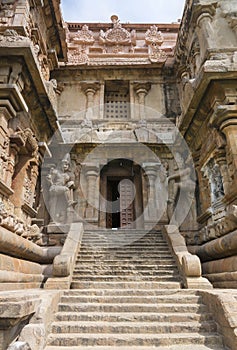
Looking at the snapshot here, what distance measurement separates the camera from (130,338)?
3523mm

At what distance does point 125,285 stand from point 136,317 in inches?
58.0

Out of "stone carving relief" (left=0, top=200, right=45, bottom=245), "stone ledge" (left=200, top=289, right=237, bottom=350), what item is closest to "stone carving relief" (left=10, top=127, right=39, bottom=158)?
"stone carving relief" (left=0, top=200, right=45, bottom=245)

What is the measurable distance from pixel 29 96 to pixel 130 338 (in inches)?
296

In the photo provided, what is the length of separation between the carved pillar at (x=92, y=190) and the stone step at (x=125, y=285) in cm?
473

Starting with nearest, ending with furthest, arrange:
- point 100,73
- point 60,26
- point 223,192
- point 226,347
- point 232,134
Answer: point 226,347
point 232,134
point 223,192
point 60,26
point 100,73

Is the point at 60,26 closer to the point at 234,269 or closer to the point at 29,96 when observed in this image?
the point at 29,96

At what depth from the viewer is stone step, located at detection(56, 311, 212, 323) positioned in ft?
13.2

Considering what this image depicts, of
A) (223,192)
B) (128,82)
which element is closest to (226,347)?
(223,192)

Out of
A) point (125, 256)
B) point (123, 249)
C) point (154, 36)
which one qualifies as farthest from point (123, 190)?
point (154, 36)

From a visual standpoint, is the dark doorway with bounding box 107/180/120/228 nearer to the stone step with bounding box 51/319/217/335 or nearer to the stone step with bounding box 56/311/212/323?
the stone step with bounding box 56/311/212/323

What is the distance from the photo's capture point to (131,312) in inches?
169

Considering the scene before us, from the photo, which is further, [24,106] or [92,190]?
[92,190]

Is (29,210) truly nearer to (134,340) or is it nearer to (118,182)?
(118,182)

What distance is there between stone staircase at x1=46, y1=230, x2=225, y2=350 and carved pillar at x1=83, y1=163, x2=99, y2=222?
12.3 feet
